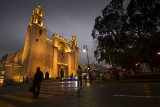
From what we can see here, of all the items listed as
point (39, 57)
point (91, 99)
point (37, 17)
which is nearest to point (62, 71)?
point (39, 57)

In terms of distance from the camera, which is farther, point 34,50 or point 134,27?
point 34,50

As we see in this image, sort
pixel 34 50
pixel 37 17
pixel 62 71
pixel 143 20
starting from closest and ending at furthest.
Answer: pixel 143 20 < pixel 34 50 < pixel 37 17 < pixel 62 71

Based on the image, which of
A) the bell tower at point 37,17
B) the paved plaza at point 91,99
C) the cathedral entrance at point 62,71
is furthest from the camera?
the cathedral entrance at point 62,71

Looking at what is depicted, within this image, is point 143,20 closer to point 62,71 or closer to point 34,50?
point 34,50

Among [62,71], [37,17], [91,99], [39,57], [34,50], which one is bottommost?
[91,99]

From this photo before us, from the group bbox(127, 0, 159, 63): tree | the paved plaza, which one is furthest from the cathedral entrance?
the paved plaza

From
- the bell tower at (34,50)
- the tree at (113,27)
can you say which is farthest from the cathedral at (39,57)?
the tree at (113,27)

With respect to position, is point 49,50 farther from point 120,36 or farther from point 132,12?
point 132,12

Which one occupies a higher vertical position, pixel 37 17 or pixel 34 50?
pixel 37 17

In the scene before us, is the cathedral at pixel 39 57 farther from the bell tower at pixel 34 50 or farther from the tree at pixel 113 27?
the tree at pixel 113 27

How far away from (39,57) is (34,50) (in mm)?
3016

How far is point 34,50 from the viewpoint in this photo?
1196 inches

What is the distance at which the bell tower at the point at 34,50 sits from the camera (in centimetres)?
2852

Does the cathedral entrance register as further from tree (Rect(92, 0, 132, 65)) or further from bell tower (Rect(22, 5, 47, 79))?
tree (Rect(92, 0, 132, 65))
